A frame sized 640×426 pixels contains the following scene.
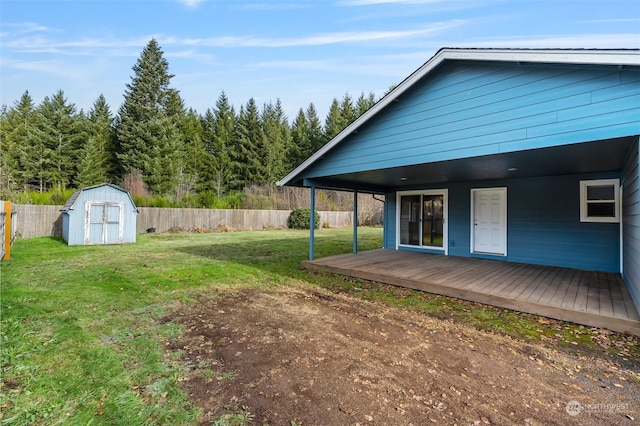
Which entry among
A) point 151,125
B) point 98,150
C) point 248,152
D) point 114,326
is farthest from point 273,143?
point 114,326

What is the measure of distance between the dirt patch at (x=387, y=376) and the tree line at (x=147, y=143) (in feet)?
66.0

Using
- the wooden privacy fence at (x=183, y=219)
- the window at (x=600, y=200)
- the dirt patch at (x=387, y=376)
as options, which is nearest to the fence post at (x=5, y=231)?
the wooden privacy fence at (x=183, y=219)

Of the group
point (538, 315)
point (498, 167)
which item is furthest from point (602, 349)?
point (498, 167)

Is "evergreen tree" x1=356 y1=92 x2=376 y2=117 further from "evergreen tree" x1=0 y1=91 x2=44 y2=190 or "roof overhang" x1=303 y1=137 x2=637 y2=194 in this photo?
"evergreen tree" x1=0 y1=91 x2=44 y2=190

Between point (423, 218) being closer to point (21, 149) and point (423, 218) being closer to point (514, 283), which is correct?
point (514, 283)

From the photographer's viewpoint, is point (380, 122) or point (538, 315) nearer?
point (538, 315)

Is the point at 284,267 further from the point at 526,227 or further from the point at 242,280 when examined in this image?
the point at 526,227

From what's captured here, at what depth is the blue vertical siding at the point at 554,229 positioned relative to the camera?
600cm

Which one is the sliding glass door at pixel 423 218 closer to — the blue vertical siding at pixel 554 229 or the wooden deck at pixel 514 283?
the blue vertical siding at pixel 554 229

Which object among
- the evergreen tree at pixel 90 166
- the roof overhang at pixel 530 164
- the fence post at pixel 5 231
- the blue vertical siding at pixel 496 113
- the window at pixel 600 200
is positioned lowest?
the fence post at pixel 5 231

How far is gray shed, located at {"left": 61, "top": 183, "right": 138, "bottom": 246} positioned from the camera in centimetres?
1030

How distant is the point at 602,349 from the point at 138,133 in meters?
28.1

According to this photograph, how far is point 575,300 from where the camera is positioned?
13.2 feet

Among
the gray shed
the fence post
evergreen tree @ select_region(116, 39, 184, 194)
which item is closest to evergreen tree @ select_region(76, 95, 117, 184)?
evergreen tree @ select_region(116, 39, 184, 194)
